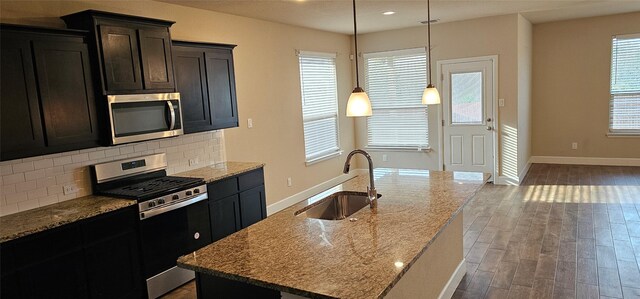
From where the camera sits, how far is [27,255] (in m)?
2.56

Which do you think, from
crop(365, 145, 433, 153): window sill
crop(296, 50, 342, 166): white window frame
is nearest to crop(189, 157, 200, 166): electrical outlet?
crop(296, 50, 342, 166): white window frame

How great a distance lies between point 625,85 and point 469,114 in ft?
9.58

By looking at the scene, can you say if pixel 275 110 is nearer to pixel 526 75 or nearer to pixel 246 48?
pixel 246 48

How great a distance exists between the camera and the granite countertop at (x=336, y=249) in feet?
5.67

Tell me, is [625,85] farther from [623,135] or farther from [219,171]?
[219,171]

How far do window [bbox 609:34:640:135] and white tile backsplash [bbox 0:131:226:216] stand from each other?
7355mm

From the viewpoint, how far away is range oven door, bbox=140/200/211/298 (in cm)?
335

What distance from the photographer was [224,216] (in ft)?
13.4

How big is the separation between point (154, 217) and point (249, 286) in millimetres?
1568

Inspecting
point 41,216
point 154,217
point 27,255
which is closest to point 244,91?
point 154,217

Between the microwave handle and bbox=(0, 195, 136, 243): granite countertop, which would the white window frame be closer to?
the microwave handle

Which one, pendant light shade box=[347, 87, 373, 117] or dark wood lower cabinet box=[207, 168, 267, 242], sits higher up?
pendant light shade box=[347, 87, 373, 117]

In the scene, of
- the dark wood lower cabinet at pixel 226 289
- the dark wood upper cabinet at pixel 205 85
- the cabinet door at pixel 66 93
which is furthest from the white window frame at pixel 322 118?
the dark wood lower cabinet at pixel 226 289

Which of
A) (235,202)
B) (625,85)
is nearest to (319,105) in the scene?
(235,202)
